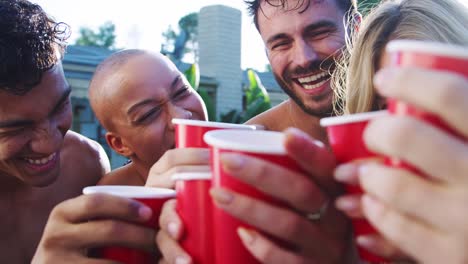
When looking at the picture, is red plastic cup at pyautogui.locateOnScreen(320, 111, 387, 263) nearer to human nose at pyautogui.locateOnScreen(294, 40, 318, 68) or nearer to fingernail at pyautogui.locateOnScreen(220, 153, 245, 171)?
fingernail at pyautogui.locateOnScreen(220, 153, 245, 171)

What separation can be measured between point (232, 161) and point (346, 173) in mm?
199

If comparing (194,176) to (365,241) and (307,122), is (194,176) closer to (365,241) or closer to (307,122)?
(365,241)

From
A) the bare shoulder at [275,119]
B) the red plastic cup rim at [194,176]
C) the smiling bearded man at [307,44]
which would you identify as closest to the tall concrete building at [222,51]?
the bare shoulder at [275,119]

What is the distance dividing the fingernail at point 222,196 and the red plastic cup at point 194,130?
351mm

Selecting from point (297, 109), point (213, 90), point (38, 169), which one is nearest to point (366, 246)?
point (38, 169)

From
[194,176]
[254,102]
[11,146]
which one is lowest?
[254,102]

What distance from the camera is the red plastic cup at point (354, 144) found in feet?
2.55

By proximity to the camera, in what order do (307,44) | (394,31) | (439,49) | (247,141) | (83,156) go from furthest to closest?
(83,156), (307,44), (394,31), (247,141), (439,49)

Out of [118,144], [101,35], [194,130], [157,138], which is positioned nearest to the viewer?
[194,130]

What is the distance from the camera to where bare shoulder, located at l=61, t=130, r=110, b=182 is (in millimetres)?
3072

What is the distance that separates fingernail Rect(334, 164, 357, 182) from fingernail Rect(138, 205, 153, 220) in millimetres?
478

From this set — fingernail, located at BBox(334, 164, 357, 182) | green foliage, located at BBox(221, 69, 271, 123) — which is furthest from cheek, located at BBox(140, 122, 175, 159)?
green foliage, located at BBox(221, 69, 271, 123)

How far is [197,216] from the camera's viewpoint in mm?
951

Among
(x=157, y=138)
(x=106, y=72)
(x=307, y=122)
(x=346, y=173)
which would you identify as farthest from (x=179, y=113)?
(x=346, y=173)
